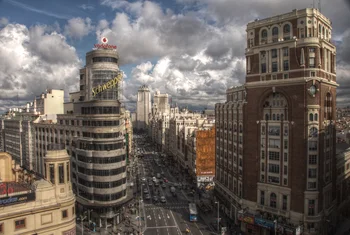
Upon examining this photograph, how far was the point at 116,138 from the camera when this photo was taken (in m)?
82.6

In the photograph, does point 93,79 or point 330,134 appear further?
point 93,79

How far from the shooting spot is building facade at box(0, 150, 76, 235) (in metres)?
46.4

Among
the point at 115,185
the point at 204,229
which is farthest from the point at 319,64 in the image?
the point at 115,185

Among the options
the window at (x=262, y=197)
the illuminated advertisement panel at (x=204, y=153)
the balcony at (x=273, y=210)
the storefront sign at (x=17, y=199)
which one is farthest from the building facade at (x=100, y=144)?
the window at (x=262, y=197)

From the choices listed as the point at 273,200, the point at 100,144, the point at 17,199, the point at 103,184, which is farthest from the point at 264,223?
the point at 17,199

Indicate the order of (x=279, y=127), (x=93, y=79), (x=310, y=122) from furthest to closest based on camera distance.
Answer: (x=93, y=79)
(x=279, y=127)
(x=310, y=122)

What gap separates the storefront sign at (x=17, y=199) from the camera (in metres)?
45.7

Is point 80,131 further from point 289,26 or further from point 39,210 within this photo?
point 289,26

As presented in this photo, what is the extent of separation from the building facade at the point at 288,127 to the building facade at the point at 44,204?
43519mm

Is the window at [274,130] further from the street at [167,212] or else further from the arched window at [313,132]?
the street at [167,212]

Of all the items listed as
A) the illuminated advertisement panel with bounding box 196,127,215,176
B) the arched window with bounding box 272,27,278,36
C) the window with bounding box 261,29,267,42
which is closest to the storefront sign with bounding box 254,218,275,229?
the window with bounding box 261,29,267,42

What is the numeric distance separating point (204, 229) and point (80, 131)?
46276 millimetres

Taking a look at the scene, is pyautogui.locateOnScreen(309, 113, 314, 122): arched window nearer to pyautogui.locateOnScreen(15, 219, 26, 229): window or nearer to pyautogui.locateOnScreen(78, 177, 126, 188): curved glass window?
pyautogui.locateOnScreen(78, 177, 126, 188): curved glass window

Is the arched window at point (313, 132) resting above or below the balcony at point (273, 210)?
above
